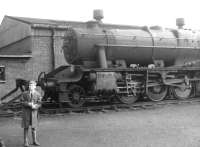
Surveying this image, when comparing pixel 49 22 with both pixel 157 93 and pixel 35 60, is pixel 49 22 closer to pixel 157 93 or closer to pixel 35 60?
pixel 35 60

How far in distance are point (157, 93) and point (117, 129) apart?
5540mm

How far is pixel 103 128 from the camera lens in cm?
875

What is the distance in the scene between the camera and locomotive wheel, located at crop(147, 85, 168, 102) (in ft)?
44.5

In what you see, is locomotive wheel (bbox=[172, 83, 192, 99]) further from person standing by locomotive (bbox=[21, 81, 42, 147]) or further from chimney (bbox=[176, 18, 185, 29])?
person standing by locomotive (bbox=[21, 81, 42, 147])

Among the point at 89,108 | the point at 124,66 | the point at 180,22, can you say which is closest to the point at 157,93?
the point at 124,66

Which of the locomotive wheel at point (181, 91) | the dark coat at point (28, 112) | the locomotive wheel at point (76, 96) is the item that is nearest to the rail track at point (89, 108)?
the locomotive wheel at point (76, 96)

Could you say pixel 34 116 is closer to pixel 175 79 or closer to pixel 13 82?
pixel 175 79

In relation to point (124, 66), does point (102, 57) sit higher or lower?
higher

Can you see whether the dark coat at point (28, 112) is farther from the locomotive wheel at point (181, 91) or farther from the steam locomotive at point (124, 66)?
the locomotive wheel at point (181, 91)

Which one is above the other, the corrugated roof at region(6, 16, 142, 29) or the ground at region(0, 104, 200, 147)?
the corrugated roof at region(6, 16, 142, 29)

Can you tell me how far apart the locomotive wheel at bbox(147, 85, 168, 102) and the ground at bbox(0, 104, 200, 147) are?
1.90m

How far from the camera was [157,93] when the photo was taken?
45.1 ft

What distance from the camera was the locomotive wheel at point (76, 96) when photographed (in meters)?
11.9

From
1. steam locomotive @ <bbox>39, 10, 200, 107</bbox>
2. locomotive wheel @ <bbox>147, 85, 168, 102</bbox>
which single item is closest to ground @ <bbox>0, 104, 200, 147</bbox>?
steam locomotive @ <bbox>39, 10, 200, 107</bbox>
